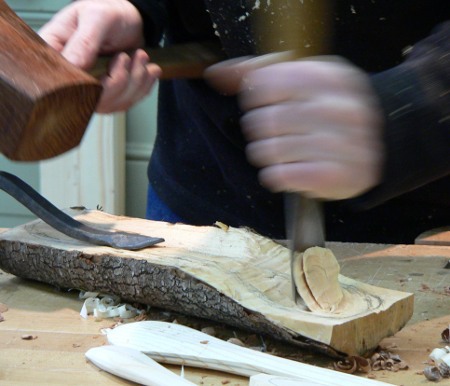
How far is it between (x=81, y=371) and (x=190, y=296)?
6.0 inches

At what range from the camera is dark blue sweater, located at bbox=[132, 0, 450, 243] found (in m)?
1.10

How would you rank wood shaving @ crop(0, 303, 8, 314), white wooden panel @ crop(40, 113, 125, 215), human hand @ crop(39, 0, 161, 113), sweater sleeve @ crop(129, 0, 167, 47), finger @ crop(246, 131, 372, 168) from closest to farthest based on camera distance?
1. finger @ crop(246, 131, 372, 168)
2. wood shaving @ crop(0, 303, 8, 314)
3. human hand @ crop(39, 0, 161, 113)
4. sweater sleeve @ crop(129, 0, 167, 47)
5. white wooden panel @ crop(40, 113, 125, 215)

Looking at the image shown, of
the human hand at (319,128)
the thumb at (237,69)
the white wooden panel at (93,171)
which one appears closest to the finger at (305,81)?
the human hand at (319,128)

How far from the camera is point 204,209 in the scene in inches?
Result: 53.2

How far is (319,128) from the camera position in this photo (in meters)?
0.72

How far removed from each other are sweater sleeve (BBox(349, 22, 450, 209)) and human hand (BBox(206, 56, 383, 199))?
1 centimetres

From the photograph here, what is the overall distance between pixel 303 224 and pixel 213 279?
0.38 ft

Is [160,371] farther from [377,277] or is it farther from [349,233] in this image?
[349,233]

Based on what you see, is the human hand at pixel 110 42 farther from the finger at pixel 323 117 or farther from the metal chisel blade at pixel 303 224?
the finger at pixel 323 117

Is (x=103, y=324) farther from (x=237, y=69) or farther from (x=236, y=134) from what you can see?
(x=236, y=134)

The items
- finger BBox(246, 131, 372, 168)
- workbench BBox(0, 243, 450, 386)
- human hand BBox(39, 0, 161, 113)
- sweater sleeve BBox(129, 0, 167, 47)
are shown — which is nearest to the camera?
finger BBox(246, 131, 372, 168)

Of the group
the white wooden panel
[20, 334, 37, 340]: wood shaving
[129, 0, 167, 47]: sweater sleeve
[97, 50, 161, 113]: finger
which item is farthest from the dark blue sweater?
the white wooden panel

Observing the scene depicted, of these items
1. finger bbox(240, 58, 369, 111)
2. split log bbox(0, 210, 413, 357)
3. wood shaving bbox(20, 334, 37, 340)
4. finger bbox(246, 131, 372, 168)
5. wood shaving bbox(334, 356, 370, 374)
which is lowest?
wood shaving bbox(334, 356, 370, 374)

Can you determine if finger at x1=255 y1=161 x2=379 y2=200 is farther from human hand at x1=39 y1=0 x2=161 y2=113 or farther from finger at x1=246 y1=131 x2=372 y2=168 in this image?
human hand at x1=39 y1=0 x2=161 y2=113
